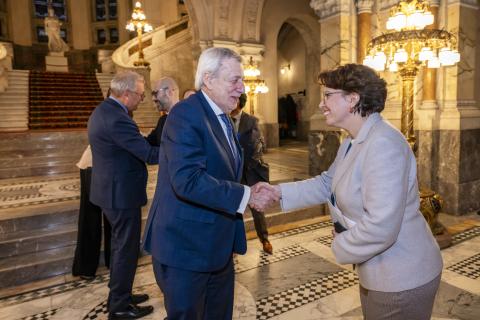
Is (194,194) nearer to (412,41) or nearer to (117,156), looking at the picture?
(117,156)

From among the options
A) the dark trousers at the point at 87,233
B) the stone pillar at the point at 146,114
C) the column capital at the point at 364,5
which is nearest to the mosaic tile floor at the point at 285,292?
the dark trousers at the point at 87,233

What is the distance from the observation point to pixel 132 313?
9.06ft

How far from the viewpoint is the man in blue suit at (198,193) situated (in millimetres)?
1536

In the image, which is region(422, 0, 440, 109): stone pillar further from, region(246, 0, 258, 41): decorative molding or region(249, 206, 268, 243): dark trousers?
region(246, 0, 258, 41): decorative molding

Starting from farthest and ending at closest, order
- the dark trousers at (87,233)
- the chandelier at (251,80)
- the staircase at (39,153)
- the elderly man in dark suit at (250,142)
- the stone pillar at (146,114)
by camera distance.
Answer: the stone pillar at (146,114)
the chandelier at (251,80)
the staircase at (39,153)
the elderly man in dark suit at (250,142)
the dark trousers at (87,233)

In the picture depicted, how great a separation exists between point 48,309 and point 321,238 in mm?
3068

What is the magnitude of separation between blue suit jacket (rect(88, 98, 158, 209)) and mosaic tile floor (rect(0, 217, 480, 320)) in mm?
1005

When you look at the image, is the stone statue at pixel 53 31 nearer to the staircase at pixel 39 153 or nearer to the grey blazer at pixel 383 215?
the staircase at pixel 39 153

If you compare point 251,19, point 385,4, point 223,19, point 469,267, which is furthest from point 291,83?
point 469,267

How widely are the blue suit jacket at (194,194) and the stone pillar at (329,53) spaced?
4530 mm

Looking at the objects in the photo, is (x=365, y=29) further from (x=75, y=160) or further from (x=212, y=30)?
(x=75, y=160)

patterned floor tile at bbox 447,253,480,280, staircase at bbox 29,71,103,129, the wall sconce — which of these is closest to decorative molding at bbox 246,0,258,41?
staircase at bbox 29,71,103,129

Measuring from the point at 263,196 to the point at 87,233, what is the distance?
2.27 m

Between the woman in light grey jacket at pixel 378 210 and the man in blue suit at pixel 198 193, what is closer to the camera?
the woman in light grey jacket at pixel 378 210
